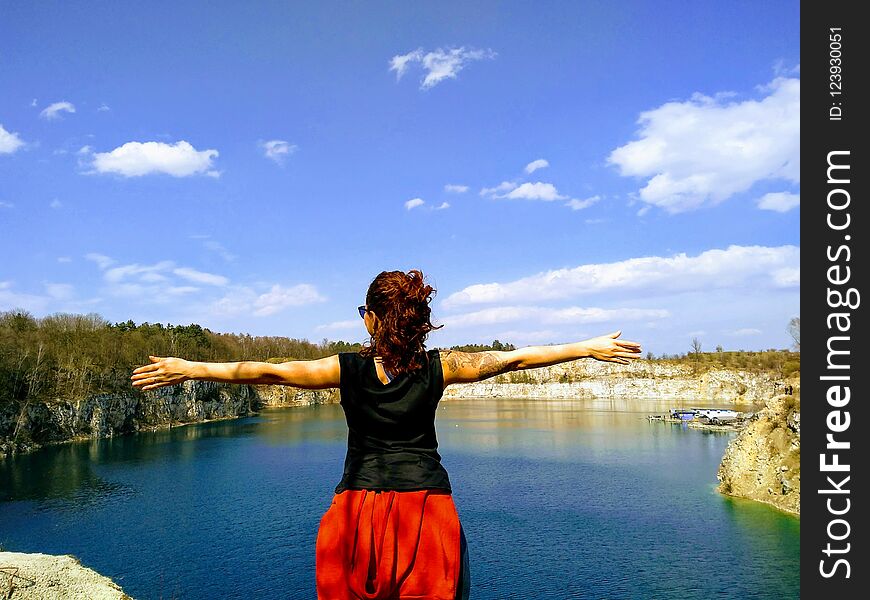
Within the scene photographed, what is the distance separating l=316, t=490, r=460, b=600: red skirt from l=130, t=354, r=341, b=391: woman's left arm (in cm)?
42

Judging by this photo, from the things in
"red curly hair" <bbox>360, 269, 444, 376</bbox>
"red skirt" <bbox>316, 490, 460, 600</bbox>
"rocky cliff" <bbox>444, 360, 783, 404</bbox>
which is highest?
"red curly hair" <bbox>360, 269, 444, 376</bbox>

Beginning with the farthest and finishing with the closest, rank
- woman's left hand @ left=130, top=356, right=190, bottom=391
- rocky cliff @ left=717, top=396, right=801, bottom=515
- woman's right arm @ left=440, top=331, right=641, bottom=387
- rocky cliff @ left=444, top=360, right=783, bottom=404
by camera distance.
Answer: rocky cliff @ left=444, top=360, right=783, bottom=404
rocky cliff @ left=717, top=396, right=801, bottom=515
woman's right arm @ left=440, top=331, right=641, bottom=387
woman's left hand @ left=130, top=356, right=190, bottom=391

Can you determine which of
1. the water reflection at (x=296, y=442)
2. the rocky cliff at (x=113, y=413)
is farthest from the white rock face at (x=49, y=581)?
the rocky cliff at (x=113, y=413)

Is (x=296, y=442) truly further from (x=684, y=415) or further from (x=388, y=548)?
(x=388, y=548)

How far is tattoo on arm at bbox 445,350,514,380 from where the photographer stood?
2271mm

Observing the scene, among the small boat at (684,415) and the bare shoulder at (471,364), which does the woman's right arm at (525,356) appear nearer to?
the bare shoulder at (471,364)

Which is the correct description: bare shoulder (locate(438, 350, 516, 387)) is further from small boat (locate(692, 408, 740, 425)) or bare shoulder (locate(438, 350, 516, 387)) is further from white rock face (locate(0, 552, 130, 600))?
small boat (locate(692, 408, 740, 425))

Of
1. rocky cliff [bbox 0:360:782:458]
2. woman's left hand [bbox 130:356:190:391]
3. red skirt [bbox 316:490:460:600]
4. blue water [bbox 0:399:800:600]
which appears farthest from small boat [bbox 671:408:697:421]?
woman's left hand [bbox 130:356:190:391]

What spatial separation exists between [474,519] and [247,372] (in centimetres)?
2874

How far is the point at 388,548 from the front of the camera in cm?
205

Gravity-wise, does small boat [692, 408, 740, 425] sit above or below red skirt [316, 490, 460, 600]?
below

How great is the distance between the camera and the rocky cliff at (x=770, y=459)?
1233 inches

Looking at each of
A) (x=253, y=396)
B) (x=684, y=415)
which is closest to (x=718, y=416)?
(x=684, y=415)

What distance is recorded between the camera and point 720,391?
117625 millimetres
